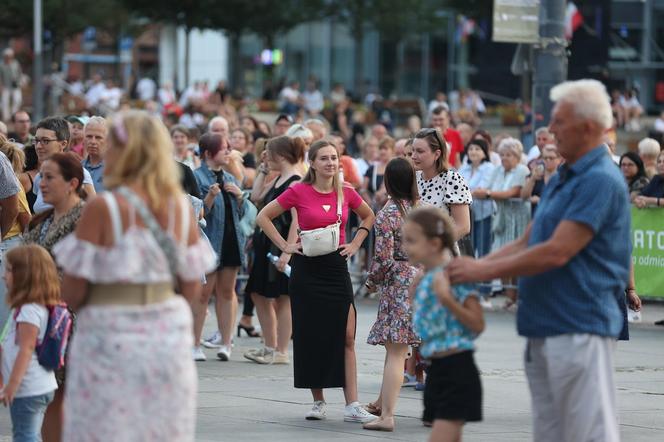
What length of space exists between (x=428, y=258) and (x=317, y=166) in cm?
330

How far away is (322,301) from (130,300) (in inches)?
161

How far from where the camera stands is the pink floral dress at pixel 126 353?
18.3 feet

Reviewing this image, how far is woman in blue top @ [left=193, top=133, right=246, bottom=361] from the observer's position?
40.9ft

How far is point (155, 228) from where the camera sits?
5609mm

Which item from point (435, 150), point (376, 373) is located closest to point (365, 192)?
point (376, 373)

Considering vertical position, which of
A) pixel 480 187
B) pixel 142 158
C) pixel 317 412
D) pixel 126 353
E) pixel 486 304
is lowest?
pixel 486 304

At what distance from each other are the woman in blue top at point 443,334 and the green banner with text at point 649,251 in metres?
9.25

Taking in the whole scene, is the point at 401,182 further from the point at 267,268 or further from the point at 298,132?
the point at 298,132

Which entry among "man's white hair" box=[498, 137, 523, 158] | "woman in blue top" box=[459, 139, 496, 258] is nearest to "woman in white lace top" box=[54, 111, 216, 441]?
"woman in blue top" box=[459, 139, 496, 258]

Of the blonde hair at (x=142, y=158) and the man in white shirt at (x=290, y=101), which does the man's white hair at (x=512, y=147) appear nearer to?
the blonde hair at (x=142, y=158)

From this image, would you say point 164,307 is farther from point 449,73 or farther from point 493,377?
point 449,73

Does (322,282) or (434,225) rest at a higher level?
(434,225)

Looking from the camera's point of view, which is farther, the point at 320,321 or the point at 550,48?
the point at 550,48

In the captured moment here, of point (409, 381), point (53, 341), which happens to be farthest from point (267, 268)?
point (53, 341)
